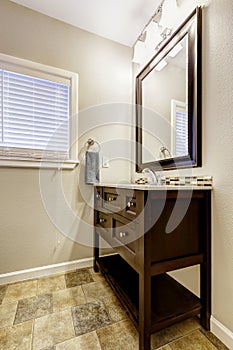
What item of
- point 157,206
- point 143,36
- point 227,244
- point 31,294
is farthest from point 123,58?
point 31,294

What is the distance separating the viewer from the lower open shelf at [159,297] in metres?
0.97

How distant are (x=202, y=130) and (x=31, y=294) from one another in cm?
173

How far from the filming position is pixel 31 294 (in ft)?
4.62

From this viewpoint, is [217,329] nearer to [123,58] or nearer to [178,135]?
[178,135]

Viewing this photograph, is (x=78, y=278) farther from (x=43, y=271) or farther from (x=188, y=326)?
(x=188, y=326)

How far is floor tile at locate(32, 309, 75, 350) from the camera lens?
98cm

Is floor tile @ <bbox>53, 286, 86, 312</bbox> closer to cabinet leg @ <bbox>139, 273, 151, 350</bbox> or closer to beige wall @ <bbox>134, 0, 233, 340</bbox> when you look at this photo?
cabinet leg @ <bbox>139, 273, 151, 350</bbox>

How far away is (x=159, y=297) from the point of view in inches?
44.7

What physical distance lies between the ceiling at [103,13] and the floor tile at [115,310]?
8.08 ft

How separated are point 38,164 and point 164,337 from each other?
1555mm

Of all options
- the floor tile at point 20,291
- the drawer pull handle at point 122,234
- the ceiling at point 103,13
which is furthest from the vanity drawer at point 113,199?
the ceiling at point 103,13

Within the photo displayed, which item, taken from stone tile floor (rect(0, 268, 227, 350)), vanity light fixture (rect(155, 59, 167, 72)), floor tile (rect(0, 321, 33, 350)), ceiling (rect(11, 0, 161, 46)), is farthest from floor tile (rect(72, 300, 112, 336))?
ceiling (rect(11, 0, 161, 46))

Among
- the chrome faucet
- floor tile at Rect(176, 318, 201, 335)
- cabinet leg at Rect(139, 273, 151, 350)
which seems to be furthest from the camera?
the chrome faucet

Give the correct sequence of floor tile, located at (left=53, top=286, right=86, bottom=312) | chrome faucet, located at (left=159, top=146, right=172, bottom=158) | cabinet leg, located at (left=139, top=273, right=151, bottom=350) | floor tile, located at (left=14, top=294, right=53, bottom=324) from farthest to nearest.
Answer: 1. chrome faucet, located at (left=159, top=146, right=172, bottom=158)
2. floor tile, located at (left=53, top=286, right=86, bottom=312)
3. floor tile, located at (left=14, top=294, right=53, bottom=324)
4. cabinet leg, located at (left=139, top=273, right=151, bottom=350)
